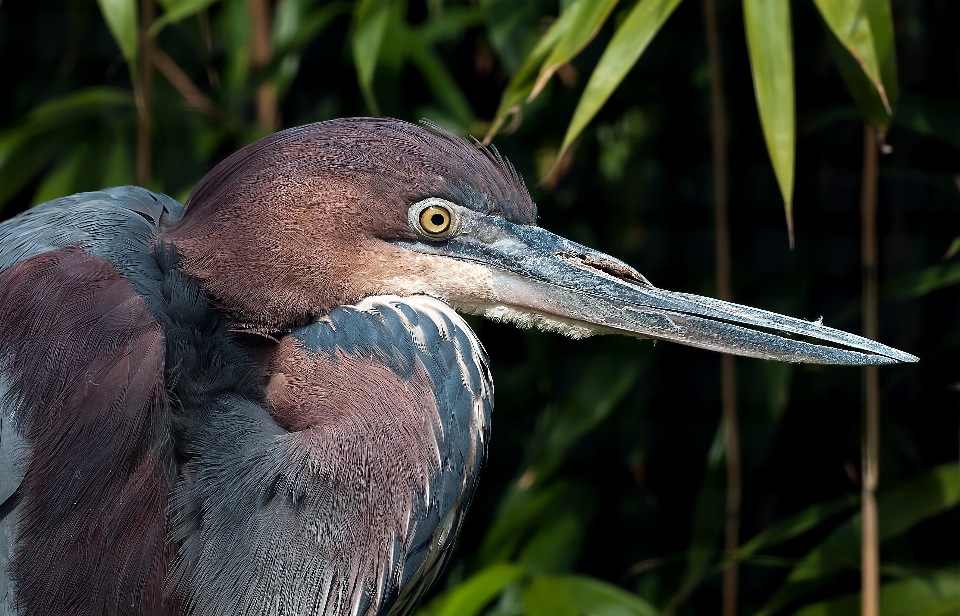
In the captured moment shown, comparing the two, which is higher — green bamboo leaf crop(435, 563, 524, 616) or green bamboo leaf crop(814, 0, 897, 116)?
green bamboo leaf crop(814, 0, 897, 116)

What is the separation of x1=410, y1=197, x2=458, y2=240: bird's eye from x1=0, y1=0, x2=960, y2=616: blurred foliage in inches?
28.4

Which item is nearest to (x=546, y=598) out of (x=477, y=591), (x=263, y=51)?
(x=477, y=591)

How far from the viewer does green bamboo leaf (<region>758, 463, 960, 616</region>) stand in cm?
147

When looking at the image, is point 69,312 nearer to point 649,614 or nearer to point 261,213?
point 261,213

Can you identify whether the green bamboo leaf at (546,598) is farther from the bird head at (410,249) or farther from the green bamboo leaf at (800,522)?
the bird head at (410,249)

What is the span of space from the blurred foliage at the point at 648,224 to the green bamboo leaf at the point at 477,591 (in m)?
0.01

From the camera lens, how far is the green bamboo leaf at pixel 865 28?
3.71ft

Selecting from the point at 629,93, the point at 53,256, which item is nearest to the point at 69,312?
the point at 53,256

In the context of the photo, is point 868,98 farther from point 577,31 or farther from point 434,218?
point 434,218

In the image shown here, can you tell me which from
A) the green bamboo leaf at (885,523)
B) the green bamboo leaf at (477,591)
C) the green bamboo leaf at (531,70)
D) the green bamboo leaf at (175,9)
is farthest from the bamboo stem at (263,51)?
the green bamboo leaf at (885,523)

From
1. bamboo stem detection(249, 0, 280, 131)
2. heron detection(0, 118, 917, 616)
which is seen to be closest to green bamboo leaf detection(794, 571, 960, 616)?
heron detection(0, 118, 917, 616)

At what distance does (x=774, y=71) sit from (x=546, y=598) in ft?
2.56

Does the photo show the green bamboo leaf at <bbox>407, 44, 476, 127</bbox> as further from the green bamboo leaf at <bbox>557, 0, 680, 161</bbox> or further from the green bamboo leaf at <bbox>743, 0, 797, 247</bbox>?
the green bamboo leaf at <bbox>743, 0, 797, 247</bbox>

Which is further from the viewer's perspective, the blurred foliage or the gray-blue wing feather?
the blurred foliage
